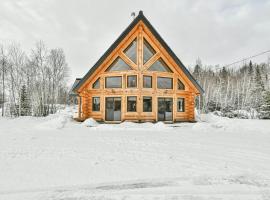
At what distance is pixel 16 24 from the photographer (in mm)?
24328

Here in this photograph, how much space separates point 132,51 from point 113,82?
3.27 m

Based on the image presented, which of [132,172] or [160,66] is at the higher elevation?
[160,66]

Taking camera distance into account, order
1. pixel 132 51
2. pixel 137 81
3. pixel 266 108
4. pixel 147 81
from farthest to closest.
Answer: pixel 266 108
pixel 132 51
pixel 147 81
pixel 137 81

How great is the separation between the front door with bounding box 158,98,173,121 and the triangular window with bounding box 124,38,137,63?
4371 mm

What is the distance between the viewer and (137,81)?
16.2 m

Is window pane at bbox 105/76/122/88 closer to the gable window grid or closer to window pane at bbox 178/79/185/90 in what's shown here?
the gable window grid

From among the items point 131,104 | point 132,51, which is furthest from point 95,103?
point 132,51

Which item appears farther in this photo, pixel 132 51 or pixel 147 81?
pixel 132 51

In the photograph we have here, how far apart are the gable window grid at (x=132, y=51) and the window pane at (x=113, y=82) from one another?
6.61 ft

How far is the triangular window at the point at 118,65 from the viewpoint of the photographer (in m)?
16.8

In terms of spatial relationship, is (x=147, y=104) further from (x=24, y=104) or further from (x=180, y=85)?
(x=24, y=104)

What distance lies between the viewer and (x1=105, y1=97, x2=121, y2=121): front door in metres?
16.8

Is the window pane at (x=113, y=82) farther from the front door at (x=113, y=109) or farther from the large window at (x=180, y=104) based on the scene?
the large window at (x=180, y=104)

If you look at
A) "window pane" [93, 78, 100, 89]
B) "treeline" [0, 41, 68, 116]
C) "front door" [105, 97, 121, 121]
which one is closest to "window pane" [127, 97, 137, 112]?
"front door" [105, 97, 121, 121]
